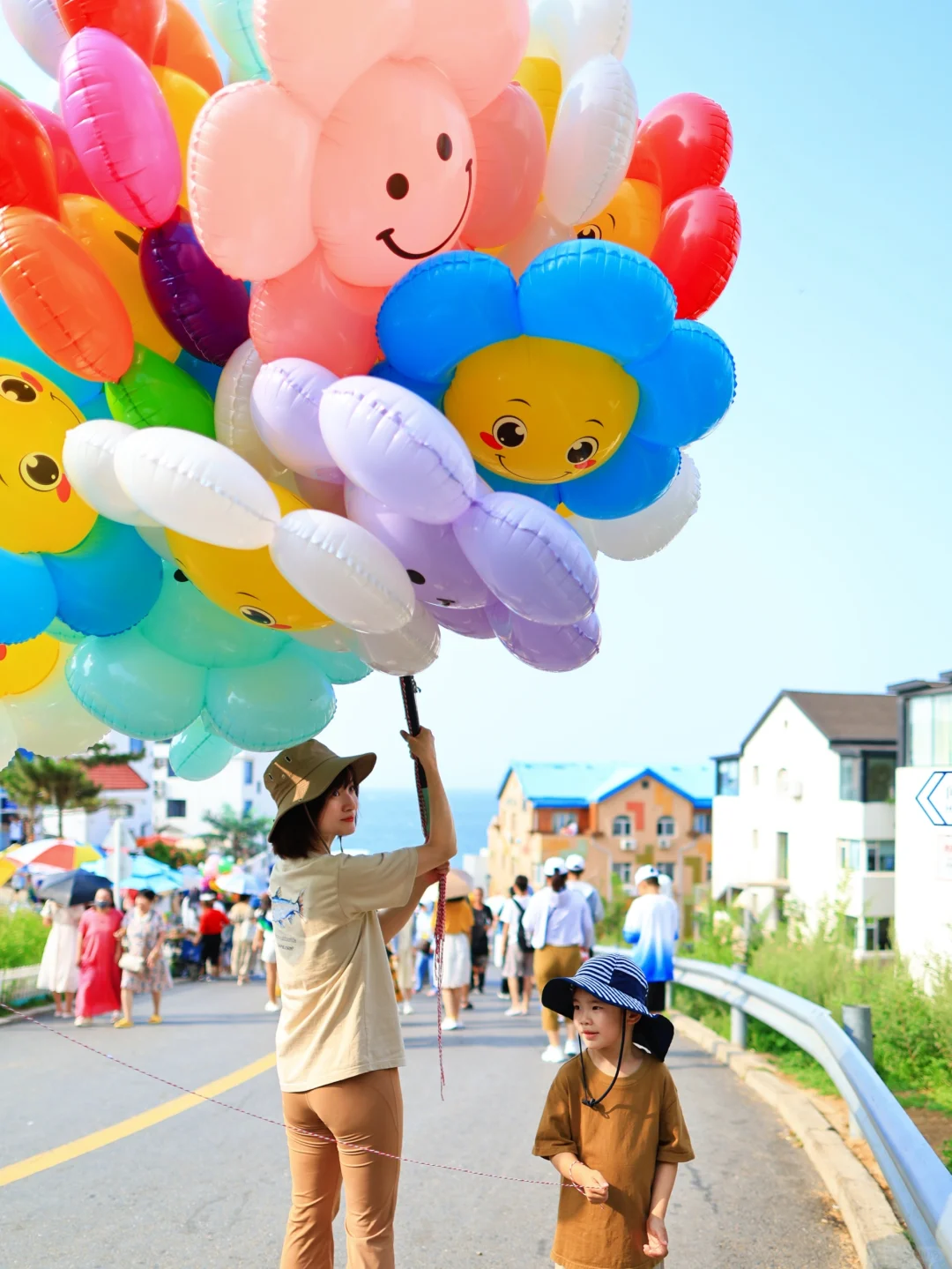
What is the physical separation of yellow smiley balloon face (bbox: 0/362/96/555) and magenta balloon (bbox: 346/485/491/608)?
3.36 ft

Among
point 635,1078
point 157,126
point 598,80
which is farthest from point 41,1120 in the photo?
point 598,80

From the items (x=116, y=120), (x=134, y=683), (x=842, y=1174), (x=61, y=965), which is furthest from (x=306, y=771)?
(x=61, y=965)

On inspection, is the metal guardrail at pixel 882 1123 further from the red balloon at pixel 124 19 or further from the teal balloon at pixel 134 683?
the red balloon at pixel 124 19

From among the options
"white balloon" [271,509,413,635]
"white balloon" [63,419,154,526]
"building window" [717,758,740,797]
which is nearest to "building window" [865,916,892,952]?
"building window" [717,758,740,797]

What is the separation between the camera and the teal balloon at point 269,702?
4.45 meters

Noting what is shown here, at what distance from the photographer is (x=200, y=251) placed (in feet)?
12.1

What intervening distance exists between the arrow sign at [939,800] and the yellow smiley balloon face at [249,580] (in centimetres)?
595

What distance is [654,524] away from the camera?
4695 millimetres

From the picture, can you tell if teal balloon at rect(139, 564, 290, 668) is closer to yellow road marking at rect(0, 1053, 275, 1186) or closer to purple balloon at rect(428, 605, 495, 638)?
purple balloon at rect(428, 605, 495, 638)

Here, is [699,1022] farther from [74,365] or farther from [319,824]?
[74,365]

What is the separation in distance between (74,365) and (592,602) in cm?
182

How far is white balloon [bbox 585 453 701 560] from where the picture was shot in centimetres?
465

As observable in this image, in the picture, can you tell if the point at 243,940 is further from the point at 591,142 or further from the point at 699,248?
Result: the point at 591,142

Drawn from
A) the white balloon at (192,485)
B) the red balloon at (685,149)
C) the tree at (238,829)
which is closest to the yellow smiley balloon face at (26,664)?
the white balloon at (192,485)
